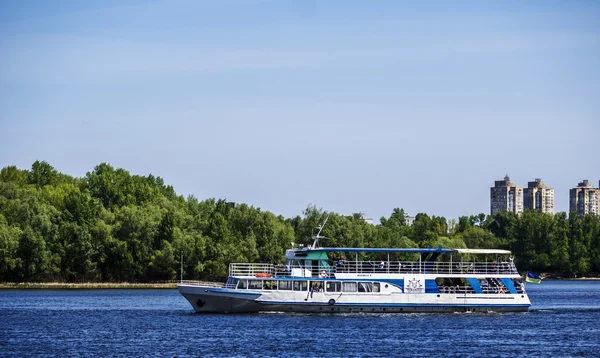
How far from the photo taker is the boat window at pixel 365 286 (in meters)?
70.2

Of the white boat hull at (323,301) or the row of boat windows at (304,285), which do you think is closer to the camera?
the white boat hull at (323,301)

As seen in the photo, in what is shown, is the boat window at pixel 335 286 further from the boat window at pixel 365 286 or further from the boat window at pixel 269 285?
the boat window at pixel 269 285

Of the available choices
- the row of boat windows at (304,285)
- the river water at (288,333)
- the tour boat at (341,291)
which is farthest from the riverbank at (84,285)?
the row of boat windows at (304,285)

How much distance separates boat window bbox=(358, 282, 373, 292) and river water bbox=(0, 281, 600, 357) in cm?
188

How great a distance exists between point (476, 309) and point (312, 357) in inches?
960

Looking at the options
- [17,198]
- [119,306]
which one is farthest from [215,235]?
[119,306]

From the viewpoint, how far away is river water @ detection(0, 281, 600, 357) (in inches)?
2109

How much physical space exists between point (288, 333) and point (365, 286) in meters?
11.6

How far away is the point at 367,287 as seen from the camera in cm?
7031

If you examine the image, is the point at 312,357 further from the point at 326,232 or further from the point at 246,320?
the point at 326,232

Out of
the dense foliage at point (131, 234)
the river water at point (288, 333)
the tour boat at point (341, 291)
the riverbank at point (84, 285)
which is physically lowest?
the river water at point (288, 333)

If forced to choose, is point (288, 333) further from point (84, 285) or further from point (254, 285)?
point (84, 285)

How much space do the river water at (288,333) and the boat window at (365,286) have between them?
188 cm

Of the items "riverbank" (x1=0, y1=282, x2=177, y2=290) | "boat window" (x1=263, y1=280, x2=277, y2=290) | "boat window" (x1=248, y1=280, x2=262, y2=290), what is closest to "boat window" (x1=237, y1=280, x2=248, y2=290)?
"boat window" (x1=248, y1=280, x2=262, y2=290)
